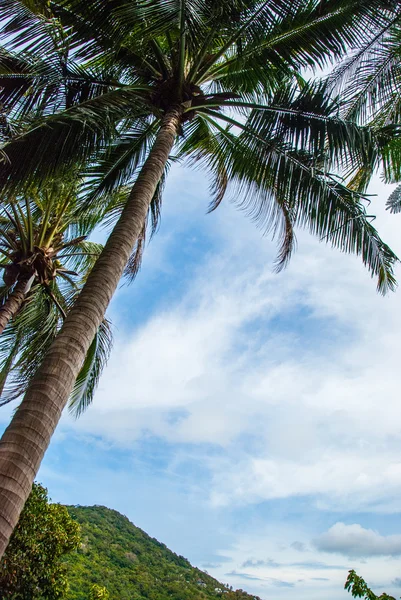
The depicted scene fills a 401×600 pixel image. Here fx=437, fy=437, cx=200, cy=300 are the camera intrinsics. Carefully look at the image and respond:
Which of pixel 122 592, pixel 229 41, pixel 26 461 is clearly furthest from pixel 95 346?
pixel 122 592

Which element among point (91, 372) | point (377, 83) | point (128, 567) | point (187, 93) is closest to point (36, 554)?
point (91, 372)

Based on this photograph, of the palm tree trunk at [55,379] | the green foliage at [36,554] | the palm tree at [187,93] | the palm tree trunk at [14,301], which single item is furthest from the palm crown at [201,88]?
the green foliage at [36,554]

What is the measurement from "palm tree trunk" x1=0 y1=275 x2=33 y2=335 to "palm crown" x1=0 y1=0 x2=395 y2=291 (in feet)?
9.24

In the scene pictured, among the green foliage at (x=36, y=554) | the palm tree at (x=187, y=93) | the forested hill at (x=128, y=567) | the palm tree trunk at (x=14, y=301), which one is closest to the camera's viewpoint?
the palm tree at (x=187, y=93)

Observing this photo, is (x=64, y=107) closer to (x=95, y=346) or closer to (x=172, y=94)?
(x=172, y=94)

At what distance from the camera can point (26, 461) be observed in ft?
7.80

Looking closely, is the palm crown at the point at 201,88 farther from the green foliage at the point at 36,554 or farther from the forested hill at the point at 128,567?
the forested hill at the point at 128,567

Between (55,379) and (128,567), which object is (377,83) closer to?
(55,379)

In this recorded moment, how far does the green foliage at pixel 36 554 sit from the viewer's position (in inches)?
355

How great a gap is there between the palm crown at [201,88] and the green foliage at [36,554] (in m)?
7.92

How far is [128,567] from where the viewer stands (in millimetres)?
29359

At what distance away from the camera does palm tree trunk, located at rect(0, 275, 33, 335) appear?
6.95 meters

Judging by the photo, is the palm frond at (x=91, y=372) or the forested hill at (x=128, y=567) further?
the forested hill at (x=128, y=567)

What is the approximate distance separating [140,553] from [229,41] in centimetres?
3655
